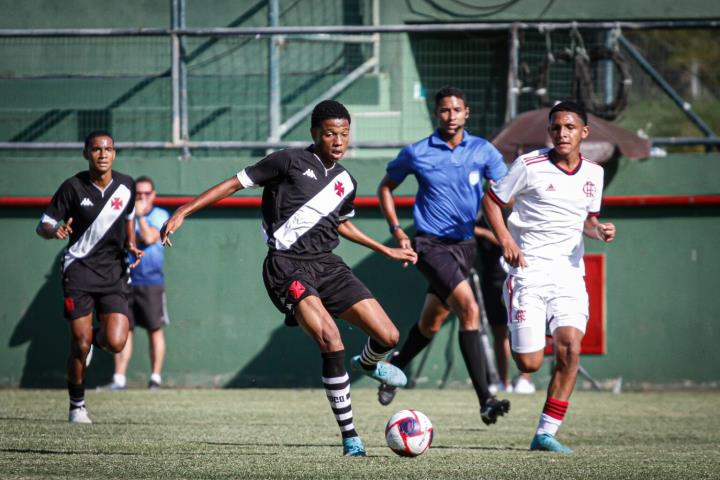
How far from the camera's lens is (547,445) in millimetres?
7949

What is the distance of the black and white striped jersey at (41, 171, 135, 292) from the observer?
1010 cm

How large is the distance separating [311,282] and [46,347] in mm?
6946

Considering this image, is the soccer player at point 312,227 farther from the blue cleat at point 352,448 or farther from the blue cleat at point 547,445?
the blue cleat at point 547,445

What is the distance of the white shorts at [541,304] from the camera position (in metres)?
8.26

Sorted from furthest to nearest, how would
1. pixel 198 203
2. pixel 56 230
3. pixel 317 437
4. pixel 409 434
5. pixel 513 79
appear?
pixel 513 79, pixel 56 230, pixel 317 437, pixel 198 203, pixel 409 434

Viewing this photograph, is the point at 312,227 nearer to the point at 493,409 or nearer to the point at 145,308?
the point at 493,409

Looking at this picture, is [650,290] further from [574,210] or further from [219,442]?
[219,442]

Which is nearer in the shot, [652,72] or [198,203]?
[198,203]

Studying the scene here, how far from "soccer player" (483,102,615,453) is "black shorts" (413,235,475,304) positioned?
4.32ft

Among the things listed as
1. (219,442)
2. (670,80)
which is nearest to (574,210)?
(219,442)

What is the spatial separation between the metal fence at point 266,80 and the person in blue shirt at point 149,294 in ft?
2.81

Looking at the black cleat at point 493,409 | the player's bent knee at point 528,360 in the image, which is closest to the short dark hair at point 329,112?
the player's bent knee at point 528,360

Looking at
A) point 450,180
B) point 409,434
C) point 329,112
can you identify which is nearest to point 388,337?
point 409,434

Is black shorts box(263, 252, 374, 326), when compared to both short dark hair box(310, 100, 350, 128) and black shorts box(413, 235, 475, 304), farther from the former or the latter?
black shorts box(413, 235, 475, 304)
